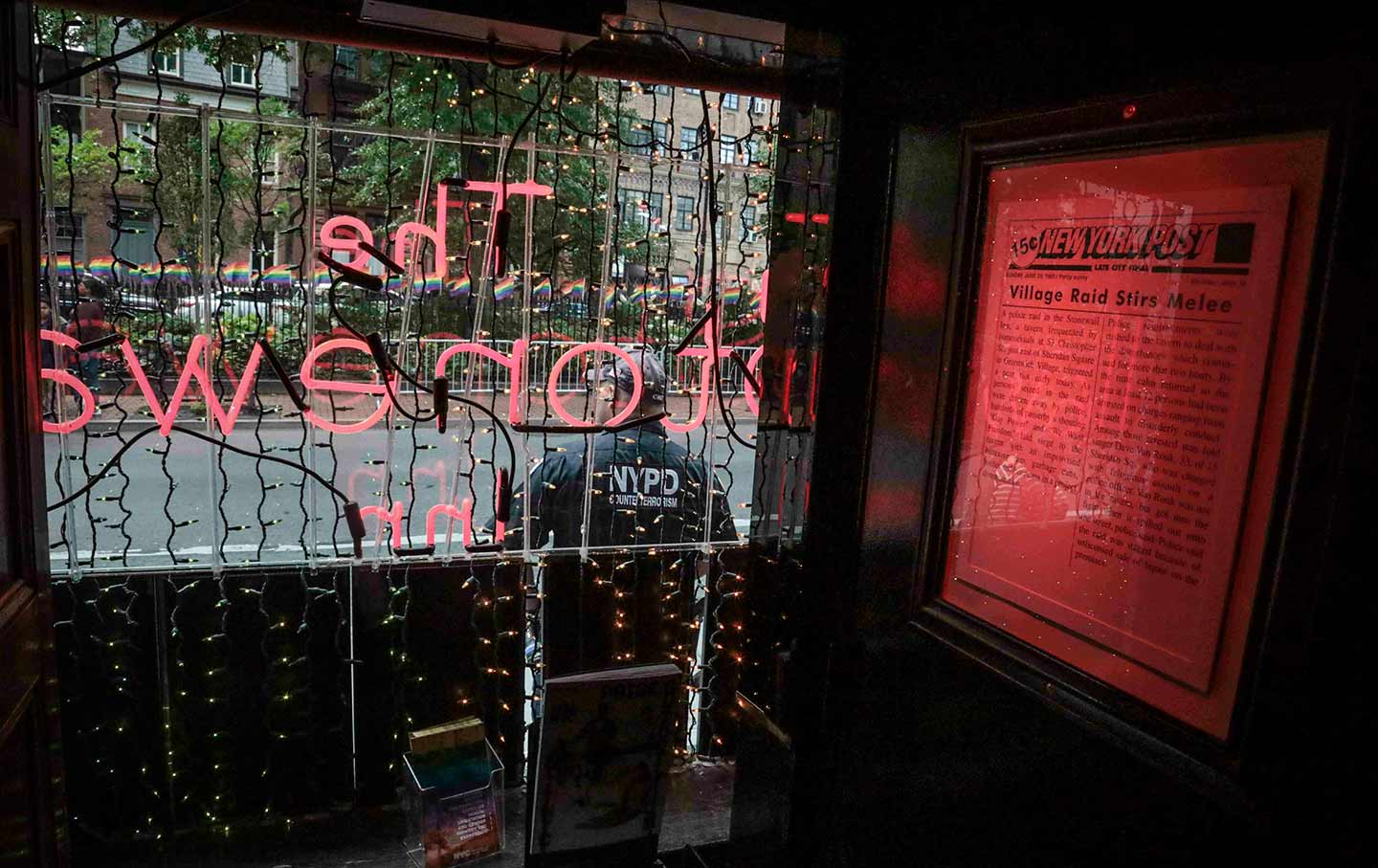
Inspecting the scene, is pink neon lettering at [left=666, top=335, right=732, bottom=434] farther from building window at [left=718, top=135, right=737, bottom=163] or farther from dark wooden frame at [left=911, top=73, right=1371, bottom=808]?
dark wooden frame at [left=911, top=73, right=1371, bottom=808]

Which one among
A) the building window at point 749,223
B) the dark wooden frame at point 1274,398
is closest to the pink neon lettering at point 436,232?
the building window at point 749,223

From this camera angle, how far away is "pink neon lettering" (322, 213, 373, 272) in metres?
2.97

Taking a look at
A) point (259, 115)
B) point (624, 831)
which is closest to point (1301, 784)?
point (624, 831)

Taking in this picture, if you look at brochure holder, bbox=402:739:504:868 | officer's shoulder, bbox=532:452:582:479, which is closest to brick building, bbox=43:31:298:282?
officer's shoulder, bbox=532:452:582:479

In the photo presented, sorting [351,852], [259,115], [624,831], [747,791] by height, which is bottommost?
[351,852]

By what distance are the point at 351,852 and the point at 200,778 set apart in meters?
0.65

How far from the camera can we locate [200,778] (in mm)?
3291

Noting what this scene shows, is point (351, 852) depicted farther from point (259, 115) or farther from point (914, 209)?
point (914, 209)

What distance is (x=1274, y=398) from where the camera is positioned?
103 cm

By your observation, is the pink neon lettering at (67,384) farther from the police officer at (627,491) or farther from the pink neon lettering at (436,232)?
the police officer at (627,491)

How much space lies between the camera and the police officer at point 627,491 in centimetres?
379

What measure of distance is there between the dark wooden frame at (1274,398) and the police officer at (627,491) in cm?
248

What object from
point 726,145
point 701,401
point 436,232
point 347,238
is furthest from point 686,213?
point 347,238

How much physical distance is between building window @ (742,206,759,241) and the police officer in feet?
2.18
